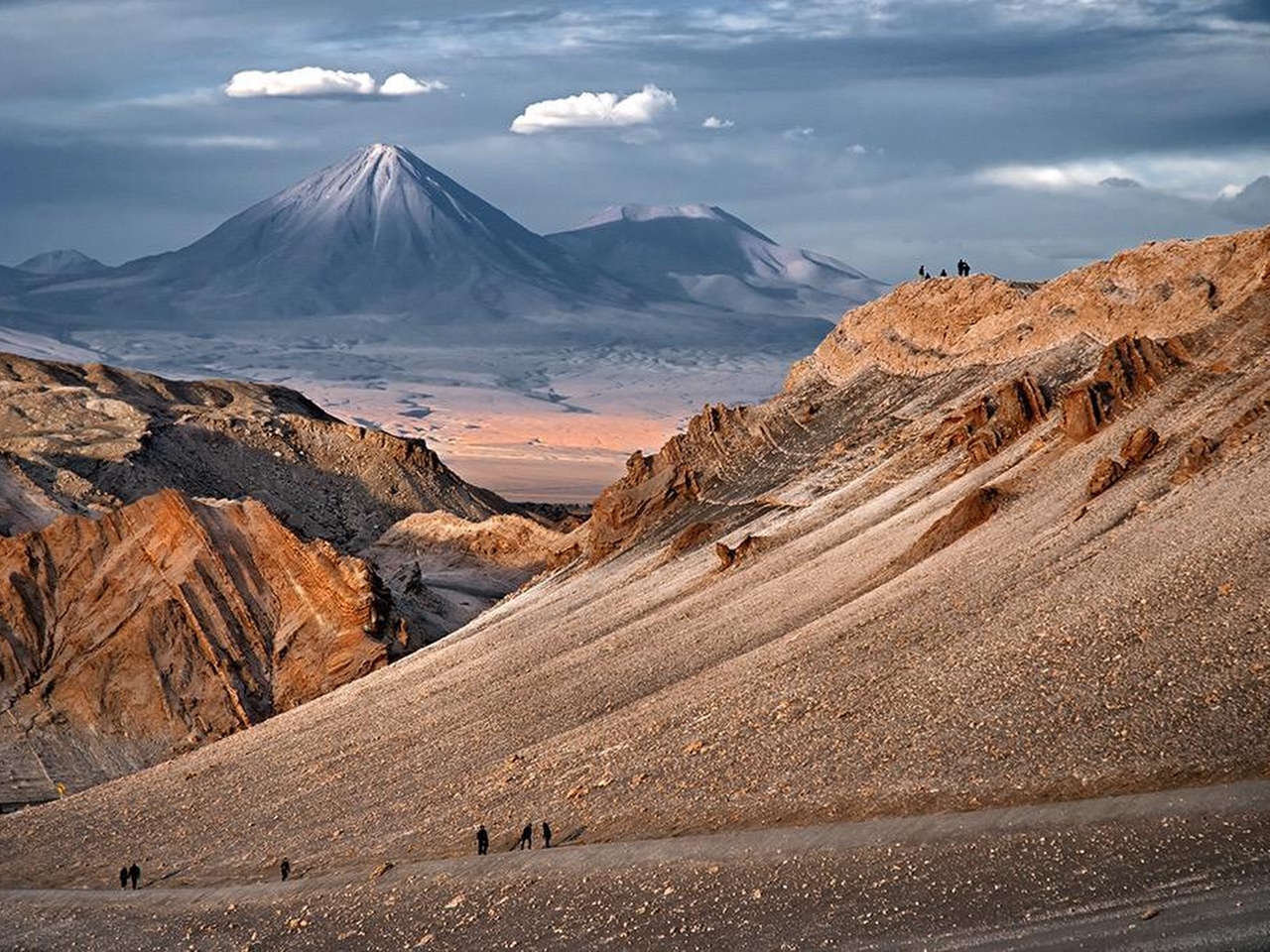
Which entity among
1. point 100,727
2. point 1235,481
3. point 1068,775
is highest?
point 1235,481

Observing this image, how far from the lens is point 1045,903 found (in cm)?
1778

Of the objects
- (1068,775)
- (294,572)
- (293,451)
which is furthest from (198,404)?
(1068,775)

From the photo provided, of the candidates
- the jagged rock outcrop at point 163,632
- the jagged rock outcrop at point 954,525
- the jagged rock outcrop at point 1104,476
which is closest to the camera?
the jagged rock outcrop at point 1104,476

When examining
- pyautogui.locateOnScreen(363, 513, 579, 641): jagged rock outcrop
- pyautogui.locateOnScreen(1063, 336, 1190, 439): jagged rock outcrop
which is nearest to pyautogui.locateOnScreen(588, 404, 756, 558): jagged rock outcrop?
pyautogui.locateOnScreen(363, 513, 579, 641): jagged rock outcrop

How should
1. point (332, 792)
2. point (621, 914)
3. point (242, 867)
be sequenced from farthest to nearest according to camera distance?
point (332, 792) < point (242, 867) < point (621, 914)

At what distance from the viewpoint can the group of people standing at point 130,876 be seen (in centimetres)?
2711

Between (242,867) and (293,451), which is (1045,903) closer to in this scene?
(242,867)

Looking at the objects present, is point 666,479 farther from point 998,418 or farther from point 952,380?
point 998,418

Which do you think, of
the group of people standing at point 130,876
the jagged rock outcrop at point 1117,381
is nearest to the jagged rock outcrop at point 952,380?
the jagged rock outcrop at point 1117,381

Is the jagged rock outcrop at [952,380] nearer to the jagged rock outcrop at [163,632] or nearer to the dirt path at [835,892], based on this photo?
the jagged rock outcrop at [163,632]

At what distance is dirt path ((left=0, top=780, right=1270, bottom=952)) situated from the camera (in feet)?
56.8

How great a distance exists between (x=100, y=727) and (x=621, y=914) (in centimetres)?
2640

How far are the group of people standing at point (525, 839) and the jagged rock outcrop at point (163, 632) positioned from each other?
62.3 ft

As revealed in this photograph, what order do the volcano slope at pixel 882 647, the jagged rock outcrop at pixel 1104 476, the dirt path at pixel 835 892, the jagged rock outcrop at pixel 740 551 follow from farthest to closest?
1. the jagged rock outcrop at pixel 740 551
2. the jagged rock outcrop at pixel 1104 476
3. the volcano slope at pixel 882 647
4. the dirt path at pixel 835 892
